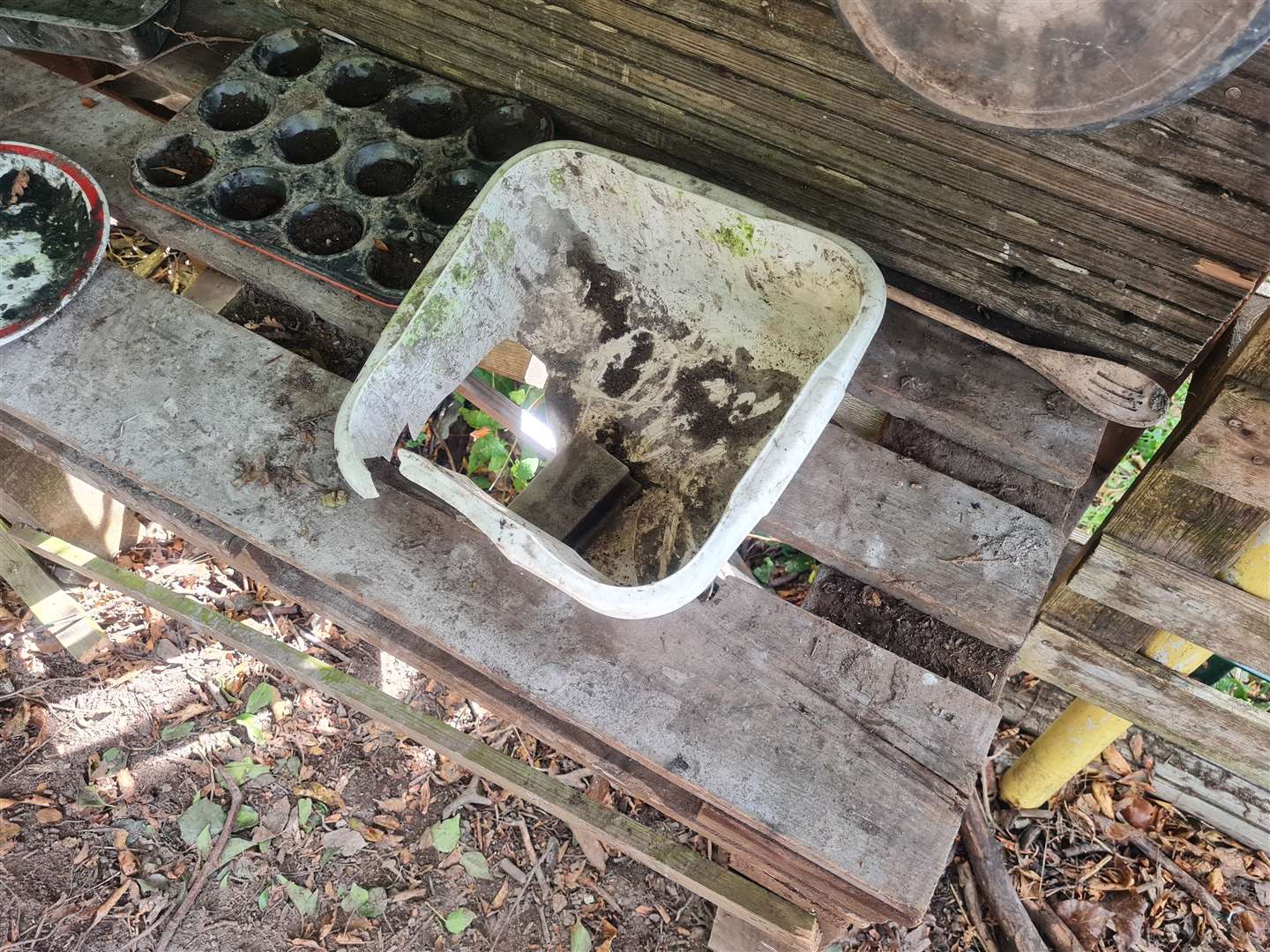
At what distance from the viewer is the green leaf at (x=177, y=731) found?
108 inches

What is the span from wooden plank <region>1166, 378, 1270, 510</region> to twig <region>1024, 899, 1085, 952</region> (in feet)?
4.76

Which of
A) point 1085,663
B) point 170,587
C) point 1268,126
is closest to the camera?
point 1268,126

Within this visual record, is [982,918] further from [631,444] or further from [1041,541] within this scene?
[631,444]

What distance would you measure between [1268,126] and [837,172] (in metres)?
0.69

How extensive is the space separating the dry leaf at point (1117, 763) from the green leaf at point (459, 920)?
5.89 ft

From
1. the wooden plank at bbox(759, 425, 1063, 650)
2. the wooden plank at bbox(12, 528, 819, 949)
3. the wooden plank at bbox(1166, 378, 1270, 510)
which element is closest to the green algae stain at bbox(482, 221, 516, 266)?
the wooden plank at bbox(759, 425, 1063, 650)

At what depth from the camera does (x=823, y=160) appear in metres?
1.78

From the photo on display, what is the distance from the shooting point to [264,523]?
165cm

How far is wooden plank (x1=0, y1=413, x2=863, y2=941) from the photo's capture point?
63.0 inches

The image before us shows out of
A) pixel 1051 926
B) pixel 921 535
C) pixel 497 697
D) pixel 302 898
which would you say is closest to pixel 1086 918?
pixel 1051 926

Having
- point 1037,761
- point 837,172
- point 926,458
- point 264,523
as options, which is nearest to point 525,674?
point 264,523

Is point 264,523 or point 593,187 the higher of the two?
point 593,187

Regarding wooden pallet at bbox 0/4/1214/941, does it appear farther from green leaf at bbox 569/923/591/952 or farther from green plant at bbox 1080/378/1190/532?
green plant at bbox 1080/378/1190/532

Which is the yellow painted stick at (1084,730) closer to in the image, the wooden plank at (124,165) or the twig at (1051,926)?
the twig at (1051,926)
